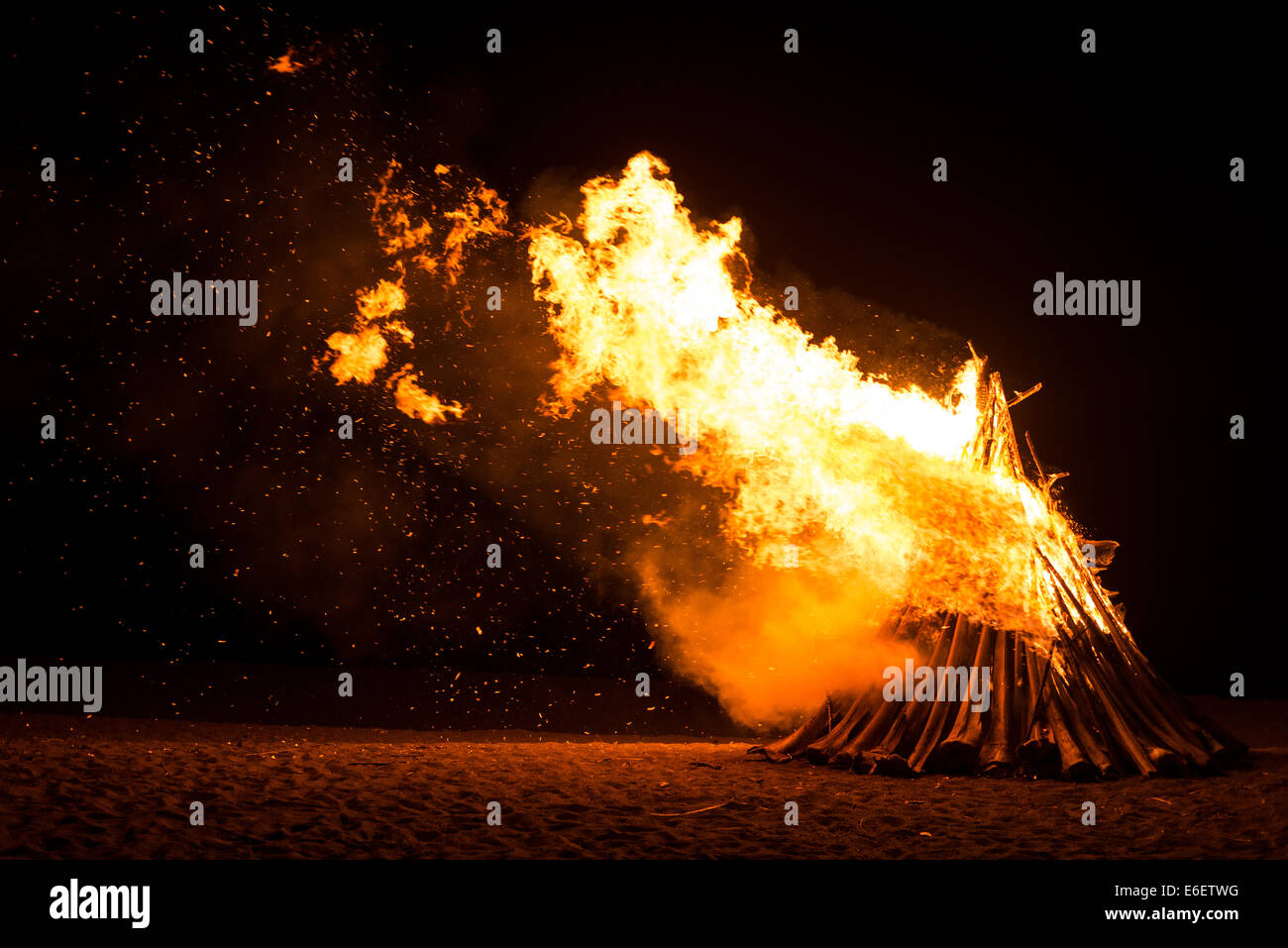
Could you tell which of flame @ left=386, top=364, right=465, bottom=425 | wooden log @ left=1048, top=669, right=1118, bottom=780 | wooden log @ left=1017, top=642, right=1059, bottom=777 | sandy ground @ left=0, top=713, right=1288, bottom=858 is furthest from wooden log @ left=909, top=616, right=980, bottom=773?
flame @ left=386, top=364, right=465, bottom=425

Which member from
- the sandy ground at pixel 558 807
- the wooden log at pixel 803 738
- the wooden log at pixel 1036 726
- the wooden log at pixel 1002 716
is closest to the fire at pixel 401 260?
the sandy ground at pixel 558 807

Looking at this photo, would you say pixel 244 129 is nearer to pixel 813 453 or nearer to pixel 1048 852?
pixel 813 453

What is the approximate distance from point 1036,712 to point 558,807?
3.95 metres

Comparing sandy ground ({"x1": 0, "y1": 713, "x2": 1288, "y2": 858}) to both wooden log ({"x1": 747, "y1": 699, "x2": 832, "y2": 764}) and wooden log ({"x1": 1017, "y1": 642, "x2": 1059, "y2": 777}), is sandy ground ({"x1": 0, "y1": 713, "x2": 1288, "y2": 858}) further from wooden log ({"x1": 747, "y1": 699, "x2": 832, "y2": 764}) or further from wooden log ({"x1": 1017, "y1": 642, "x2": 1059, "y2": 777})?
wooden log ({"x1": 747, "y1": 699, "x2": 832, "y2": 764})

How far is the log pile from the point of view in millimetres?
6594

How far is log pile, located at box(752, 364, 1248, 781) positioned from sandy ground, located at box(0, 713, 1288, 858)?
0.76 feet

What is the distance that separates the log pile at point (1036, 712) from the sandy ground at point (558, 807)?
230mm

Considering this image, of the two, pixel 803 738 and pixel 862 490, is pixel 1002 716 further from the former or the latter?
pixel 862 490

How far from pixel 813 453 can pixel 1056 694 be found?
274 cm

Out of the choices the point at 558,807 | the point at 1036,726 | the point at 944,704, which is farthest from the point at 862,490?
the point at 558,807

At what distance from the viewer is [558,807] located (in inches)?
205

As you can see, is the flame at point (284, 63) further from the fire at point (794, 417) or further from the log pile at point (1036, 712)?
the log pile at point (1036, 712)

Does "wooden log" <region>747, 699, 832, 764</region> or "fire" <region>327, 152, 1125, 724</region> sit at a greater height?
"fire" <region>327, 152, 1125, 724</region>

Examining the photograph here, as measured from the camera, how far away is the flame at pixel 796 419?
7.34 metres
